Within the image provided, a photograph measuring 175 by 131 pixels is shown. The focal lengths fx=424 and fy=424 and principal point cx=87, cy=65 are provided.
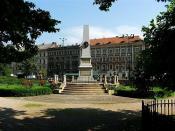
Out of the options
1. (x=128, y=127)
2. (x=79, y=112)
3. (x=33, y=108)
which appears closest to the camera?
(x=128, y=127)

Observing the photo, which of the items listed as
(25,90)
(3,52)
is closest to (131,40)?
(25,90)

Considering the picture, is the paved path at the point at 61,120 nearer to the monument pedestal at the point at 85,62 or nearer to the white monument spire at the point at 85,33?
the monument pedestal at the point at 85,62

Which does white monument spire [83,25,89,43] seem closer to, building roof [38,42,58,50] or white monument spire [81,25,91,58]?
white monument spire [81,25,91,58]

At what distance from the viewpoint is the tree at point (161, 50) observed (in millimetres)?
13727

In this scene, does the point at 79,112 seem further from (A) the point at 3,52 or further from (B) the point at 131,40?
(B) the point at 131,40

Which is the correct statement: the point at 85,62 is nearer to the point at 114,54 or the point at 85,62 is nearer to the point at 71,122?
the point at 71,122

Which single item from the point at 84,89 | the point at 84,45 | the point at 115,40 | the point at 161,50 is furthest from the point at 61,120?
the point at 115,40

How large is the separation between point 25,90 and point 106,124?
2335 centimetres

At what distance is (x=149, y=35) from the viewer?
1503cm

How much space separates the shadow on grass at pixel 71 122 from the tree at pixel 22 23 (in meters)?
3.36

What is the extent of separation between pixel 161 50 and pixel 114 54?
114m

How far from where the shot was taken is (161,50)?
13.9 metres

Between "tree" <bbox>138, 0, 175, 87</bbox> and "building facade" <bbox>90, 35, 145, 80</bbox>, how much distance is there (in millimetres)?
104102

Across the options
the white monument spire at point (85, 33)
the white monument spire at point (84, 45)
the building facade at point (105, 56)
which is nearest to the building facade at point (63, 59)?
the building facade at point (105, 56)
